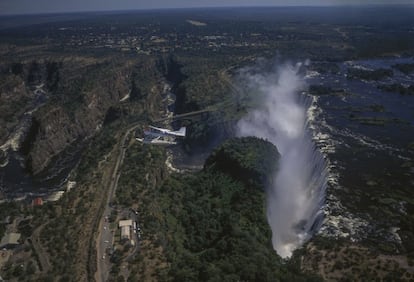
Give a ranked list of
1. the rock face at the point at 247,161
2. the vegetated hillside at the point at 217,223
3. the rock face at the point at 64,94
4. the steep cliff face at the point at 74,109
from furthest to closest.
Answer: the rock face at the point at 64,94, the steep cliff face at the point at 74,109, the rock face at the point at 247,161, the vegetated hillside at the point at 217,223

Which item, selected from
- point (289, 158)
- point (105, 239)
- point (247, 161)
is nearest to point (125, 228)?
point (105, 239)

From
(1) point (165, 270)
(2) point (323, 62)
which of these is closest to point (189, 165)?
(1) point (165, 270)

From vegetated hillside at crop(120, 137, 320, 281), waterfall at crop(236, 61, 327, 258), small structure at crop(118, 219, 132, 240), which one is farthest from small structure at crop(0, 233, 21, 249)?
waterfall at crop(236, 61, 327, 258)

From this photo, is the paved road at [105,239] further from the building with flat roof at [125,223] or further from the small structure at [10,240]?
the small structure at [10,240]

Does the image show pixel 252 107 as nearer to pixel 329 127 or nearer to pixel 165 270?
pixel 329 127

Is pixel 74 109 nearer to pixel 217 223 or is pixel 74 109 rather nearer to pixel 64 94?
pixel 64 94

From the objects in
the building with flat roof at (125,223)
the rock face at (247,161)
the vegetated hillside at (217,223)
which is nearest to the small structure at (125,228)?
the building with flat roof at (125,223)
